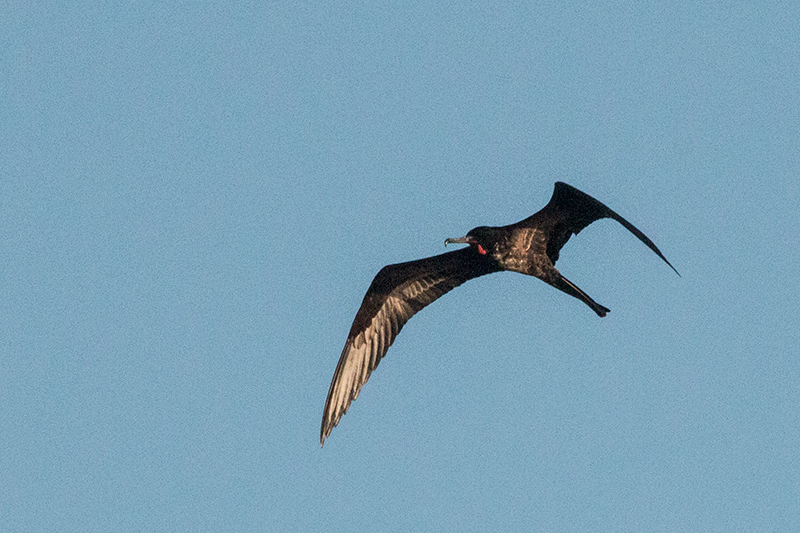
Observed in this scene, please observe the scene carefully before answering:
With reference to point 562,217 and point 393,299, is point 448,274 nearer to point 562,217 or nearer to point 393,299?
point 393,299

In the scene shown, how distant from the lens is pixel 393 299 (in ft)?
43.7

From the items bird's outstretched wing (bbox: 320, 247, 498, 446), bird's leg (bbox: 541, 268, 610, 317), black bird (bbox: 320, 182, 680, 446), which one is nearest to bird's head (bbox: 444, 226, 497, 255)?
black bird (bbox: 320, 182, 680, 446)

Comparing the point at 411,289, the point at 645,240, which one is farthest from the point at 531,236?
the point at 645,240

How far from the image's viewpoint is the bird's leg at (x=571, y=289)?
12.3 meters

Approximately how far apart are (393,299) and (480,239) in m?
1.27

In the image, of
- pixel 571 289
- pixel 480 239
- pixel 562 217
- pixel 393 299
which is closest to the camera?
pixel 571 289

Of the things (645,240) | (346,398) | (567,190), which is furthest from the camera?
(346,398)

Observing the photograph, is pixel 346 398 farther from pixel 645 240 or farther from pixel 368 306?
pixel 645 240

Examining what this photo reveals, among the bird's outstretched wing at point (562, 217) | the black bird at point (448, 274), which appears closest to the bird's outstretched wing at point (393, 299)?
the black bird at point (448, 274)

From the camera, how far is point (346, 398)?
12.9 meters

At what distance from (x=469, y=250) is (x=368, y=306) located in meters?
1.25

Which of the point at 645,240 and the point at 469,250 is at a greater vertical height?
the point at 469,250

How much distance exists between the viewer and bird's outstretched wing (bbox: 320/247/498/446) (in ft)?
43.0

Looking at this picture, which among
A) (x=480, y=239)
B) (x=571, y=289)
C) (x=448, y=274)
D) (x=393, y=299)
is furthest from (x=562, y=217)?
(x=393, y=299)
